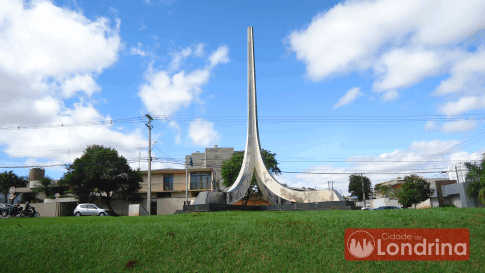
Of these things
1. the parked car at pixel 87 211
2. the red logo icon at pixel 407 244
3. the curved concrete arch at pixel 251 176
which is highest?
the curved concrete arch at pixel 251 176

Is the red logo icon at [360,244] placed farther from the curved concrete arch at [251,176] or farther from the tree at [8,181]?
the tree at [8,181]

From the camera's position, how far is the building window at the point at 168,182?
36581 mm

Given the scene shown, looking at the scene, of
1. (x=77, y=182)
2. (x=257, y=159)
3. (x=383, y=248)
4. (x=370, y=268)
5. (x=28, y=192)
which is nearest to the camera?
(x=370, y=268)

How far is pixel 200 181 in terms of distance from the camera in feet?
120

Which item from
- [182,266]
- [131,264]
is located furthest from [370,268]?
[131,264]

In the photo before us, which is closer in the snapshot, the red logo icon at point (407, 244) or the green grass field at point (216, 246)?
the green grass field at point (216, 246)

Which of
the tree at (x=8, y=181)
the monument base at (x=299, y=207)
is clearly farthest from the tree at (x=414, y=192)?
the tree at (x=8, y=181)

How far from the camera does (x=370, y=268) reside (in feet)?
19.9

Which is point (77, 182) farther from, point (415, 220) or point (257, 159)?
point (415, 220)

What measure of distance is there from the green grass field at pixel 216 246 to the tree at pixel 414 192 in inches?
979

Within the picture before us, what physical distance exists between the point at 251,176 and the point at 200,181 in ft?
67.1

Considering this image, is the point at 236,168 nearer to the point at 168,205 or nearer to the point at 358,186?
the point at 168,205

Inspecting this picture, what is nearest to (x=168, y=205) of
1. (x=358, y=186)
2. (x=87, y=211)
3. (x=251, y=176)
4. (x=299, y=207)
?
(x=87, y=211)

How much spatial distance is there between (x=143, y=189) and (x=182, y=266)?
3172 cm
